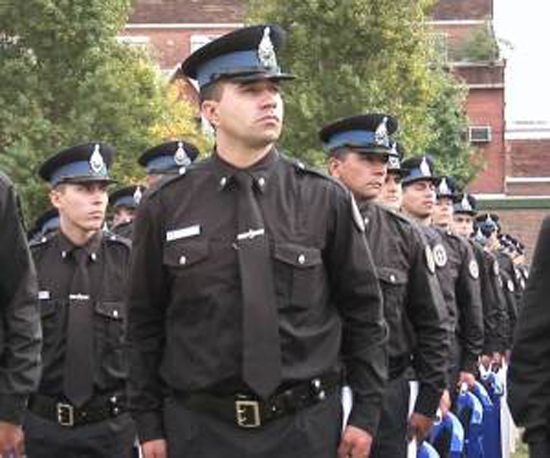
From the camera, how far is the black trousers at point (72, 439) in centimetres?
781

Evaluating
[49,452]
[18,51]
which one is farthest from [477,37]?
[49,452]

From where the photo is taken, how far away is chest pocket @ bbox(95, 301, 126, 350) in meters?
7.97

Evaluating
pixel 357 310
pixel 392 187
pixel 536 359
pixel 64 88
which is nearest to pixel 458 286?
pixel 392 187

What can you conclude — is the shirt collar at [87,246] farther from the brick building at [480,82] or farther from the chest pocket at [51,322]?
the brick building at [480,82]

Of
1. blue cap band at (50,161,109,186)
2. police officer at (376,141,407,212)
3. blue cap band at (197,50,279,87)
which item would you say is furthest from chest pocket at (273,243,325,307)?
police officer at (376,141,407,212)

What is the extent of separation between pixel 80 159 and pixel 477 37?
49.5 metres

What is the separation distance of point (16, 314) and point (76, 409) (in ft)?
6.28

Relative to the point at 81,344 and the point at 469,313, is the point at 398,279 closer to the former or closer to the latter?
the point at 81,344

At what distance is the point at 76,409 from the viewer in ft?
25.7

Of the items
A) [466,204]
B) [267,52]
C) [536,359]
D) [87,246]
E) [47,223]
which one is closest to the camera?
[536,359]

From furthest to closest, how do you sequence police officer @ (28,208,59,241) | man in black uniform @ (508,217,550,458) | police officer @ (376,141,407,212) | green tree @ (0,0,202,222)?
1. green tree @ (0,0,202,222)
2. police officer @ (28,208,59,241)
3. police officer @ (376,141,407,212)
4. man in black uniform @ (508,217,550,458)

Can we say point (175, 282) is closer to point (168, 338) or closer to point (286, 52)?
point (168, 338)

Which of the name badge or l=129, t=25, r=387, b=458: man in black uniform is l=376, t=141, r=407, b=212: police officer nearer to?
l=129, t=25, r=387, b=458: man in black uniform

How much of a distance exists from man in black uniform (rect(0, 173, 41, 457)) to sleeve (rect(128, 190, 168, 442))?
52cm
